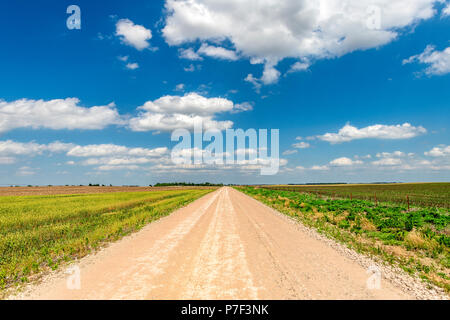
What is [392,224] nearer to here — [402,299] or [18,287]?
[402,299]

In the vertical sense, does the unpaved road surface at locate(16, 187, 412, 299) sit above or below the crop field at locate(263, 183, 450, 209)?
above

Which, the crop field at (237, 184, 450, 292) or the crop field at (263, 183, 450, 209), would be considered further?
the crop field at (263, 183, 450, 209)

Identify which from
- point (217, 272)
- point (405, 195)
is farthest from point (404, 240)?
point (405, 195)

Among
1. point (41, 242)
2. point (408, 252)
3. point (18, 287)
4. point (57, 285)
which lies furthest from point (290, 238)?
point (41, 242)

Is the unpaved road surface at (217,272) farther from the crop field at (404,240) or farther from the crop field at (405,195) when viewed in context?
the crop field at (405,195)

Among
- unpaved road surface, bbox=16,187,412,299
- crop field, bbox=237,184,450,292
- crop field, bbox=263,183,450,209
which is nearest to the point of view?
unpaved road surface, bbox=16,187,412,299

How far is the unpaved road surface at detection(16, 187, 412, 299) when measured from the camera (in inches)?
218

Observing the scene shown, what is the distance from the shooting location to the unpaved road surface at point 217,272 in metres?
5.53

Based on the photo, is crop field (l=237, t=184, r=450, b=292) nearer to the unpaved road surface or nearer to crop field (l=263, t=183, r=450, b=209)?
the unpaved road surface

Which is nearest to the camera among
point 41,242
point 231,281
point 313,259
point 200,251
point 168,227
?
point 231,281

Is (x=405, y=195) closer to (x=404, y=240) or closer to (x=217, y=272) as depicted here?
(x=404, y=240)

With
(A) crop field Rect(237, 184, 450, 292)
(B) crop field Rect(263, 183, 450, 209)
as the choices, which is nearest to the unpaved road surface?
(A) crop field Rect(237, 184, 450, 292)
